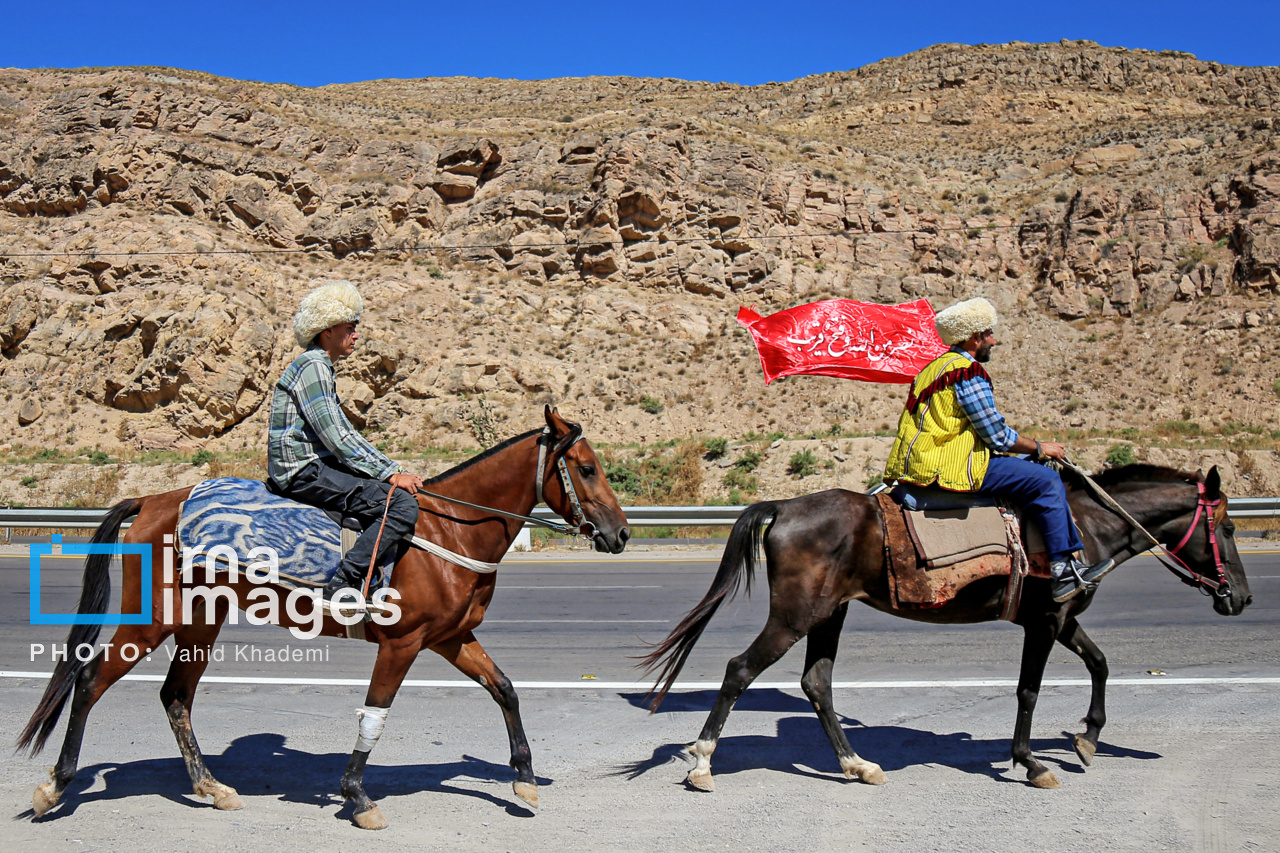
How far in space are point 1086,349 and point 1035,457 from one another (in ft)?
137

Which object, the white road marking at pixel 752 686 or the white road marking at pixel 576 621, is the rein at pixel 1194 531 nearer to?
the white road marking at pixel 752 686

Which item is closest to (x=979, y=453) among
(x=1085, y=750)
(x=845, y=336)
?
(x=1085, y=750)

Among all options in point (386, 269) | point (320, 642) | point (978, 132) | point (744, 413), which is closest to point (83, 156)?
point (386, 269)

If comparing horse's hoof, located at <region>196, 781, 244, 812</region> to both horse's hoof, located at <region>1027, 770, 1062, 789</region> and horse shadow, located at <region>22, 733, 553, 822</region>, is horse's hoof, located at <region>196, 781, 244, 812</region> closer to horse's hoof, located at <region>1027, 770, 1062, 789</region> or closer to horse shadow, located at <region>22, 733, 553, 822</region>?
horse shadow, located at <region>22, 733, 553, 822</region>

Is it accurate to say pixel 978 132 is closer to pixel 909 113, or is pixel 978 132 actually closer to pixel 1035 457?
pixel 909 113

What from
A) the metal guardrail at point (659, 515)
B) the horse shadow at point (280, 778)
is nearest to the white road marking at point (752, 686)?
the horse shadow at point (280, 778)

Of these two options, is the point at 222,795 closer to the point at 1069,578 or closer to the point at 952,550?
the point at 952,550

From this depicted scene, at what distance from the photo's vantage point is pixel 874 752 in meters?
6.18

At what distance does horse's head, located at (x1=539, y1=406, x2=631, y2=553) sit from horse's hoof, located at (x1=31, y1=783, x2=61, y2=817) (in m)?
2.99

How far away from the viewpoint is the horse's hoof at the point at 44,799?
16.2ft

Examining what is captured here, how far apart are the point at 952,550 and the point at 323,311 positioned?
3.92 m

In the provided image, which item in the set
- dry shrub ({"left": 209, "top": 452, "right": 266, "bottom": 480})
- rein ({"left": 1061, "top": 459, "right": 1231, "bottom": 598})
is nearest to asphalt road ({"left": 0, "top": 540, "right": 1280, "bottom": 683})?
rein ({"left": 1061, "top": 459, "right": 1231, "bottom": 598})

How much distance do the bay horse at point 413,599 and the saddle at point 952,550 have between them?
1.73 meters

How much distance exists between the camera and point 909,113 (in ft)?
243
